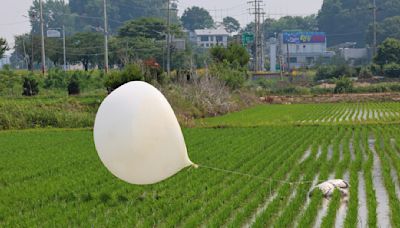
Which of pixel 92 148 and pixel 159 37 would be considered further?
pixel 159 37

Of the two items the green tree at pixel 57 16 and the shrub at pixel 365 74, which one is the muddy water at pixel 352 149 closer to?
the shrub at pixel 365 74

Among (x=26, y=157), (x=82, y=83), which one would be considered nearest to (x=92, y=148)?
(x=26, y=157)

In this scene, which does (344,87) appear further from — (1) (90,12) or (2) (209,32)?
(1) (90,12)

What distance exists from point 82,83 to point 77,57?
96.8 feet

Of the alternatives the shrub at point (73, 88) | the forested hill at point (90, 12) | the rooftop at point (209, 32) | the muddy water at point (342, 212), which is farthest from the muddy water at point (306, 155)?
the rooftop at point (209, 32)

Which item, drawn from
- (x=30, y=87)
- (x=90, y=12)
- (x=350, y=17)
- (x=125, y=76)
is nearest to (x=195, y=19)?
(x=90, y=12)

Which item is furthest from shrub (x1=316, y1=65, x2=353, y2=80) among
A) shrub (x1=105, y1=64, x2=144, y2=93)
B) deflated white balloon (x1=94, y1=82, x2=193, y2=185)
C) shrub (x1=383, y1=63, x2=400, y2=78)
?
deflated white balloon (x1=94, y1=82, x2=193, y2=185)

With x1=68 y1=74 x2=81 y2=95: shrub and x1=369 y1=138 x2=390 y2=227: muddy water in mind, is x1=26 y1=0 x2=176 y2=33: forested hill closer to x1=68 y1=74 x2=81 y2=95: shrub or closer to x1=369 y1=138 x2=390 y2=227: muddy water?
x1=68 y1=74 x2=81 y2=95: shrub

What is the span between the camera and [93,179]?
11727 millimetres

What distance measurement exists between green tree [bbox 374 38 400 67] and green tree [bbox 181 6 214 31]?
8200cm

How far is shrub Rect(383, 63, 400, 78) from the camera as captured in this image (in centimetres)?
6384

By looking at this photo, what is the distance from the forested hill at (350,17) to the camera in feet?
385

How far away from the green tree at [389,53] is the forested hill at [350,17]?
47.6 meters

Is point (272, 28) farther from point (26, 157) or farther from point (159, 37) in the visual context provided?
point (26, 157)
